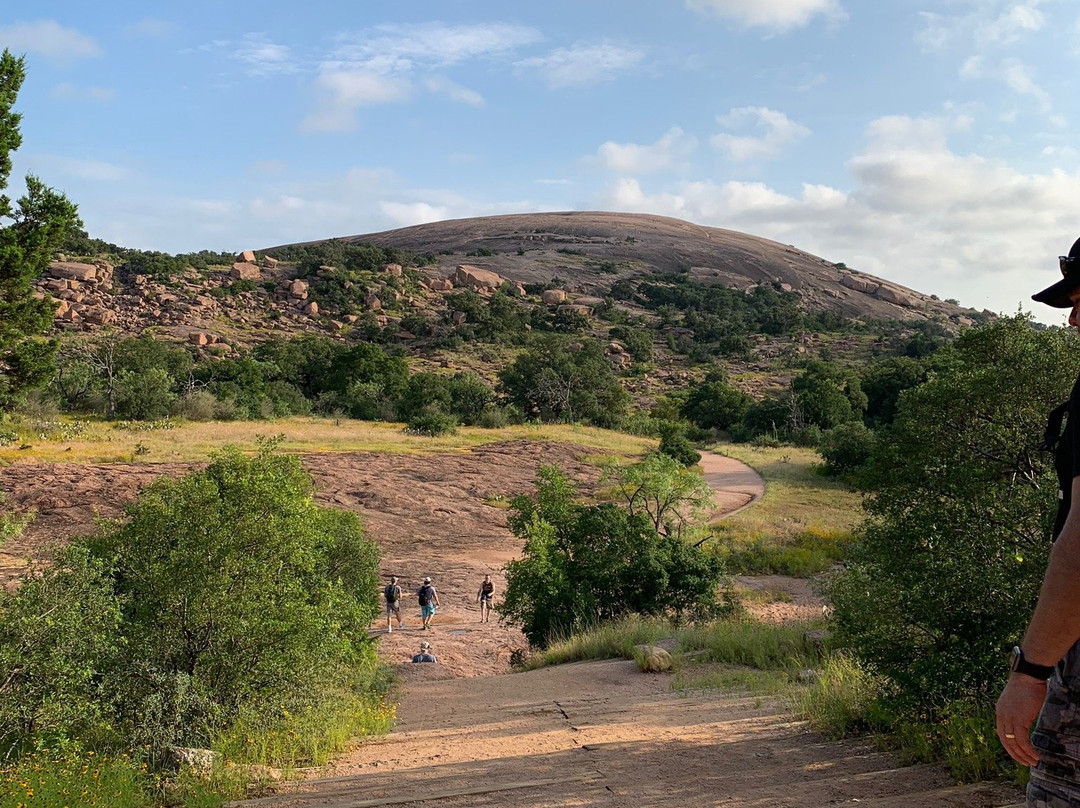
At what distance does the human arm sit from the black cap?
1.66 feet

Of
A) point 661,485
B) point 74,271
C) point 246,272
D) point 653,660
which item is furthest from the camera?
point 246,272

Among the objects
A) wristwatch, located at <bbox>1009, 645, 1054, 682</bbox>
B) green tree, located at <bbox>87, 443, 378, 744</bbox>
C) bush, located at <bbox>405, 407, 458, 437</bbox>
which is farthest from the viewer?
bush, located at <bbox>405, 407, 458, 437</bbox>

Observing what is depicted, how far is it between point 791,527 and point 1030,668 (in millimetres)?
20884

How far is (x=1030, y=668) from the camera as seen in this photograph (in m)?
1.79

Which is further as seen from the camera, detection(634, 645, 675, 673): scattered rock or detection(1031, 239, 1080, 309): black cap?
detection(634, 645, 675, 673): scattered rock

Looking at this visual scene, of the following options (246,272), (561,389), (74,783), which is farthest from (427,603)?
(246,272)

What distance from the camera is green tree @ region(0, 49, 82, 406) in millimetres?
16484

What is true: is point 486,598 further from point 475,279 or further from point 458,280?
point 458,280

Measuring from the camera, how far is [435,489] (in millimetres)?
26219

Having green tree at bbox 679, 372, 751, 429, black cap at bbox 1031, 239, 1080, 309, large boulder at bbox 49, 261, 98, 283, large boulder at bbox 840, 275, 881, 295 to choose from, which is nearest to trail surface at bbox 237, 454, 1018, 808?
black cap at bbox 1031, 239, 1080, 309

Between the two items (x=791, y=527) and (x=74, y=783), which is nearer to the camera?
(x=74, y=783)

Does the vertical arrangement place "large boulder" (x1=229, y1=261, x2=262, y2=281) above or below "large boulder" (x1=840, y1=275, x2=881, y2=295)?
below

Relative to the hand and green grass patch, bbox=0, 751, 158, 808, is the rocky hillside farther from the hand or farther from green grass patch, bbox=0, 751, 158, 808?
the hand

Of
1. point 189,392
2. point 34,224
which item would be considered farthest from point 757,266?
point 34,224
